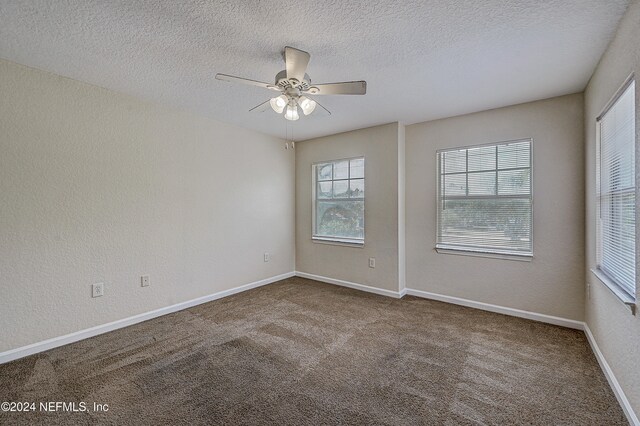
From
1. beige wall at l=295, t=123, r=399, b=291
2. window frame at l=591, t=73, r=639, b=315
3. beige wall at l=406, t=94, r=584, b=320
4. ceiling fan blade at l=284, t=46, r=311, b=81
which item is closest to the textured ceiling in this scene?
ceiling fan blade at l=284, t=46, r=311, b=81

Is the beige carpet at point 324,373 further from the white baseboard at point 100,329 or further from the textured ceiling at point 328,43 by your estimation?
the textured ceiling at point 328,43

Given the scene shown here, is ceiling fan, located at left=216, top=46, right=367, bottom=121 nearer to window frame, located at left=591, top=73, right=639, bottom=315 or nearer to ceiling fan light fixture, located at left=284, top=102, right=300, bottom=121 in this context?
ceiling fan light fixture, located at left=284, top=102, right=300, bottom=121

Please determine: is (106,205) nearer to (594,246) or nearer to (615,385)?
(615,385)

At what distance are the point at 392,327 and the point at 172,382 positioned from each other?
2.03 meters

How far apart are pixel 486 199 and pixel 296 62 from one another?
2748mm

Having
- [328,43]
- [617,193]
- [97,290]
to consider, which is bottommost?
[97,290]

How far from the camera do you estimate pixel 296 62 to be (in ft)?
6.32

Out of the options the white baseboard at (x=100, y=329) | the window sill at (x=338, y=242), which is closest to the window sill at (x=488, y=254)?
the window sill at (x=338, y=242)

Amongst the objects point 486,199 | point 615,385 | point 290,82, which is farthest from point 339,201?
point 615,385

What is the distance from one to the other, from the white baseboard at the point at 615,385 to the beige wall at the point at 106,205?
3.86 metres

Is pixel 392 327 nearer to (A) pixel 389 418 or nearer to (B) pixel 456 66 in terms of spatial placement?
(A) pixel 389 418

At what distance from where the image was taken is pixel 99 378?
2.05 meters

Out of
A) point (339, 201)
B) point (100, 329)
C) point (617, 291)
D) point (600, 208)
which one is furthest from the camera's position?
point (339, 201)

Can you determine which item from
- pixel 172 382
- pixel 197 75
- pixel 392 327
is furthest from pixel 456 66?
pixel 172 382
